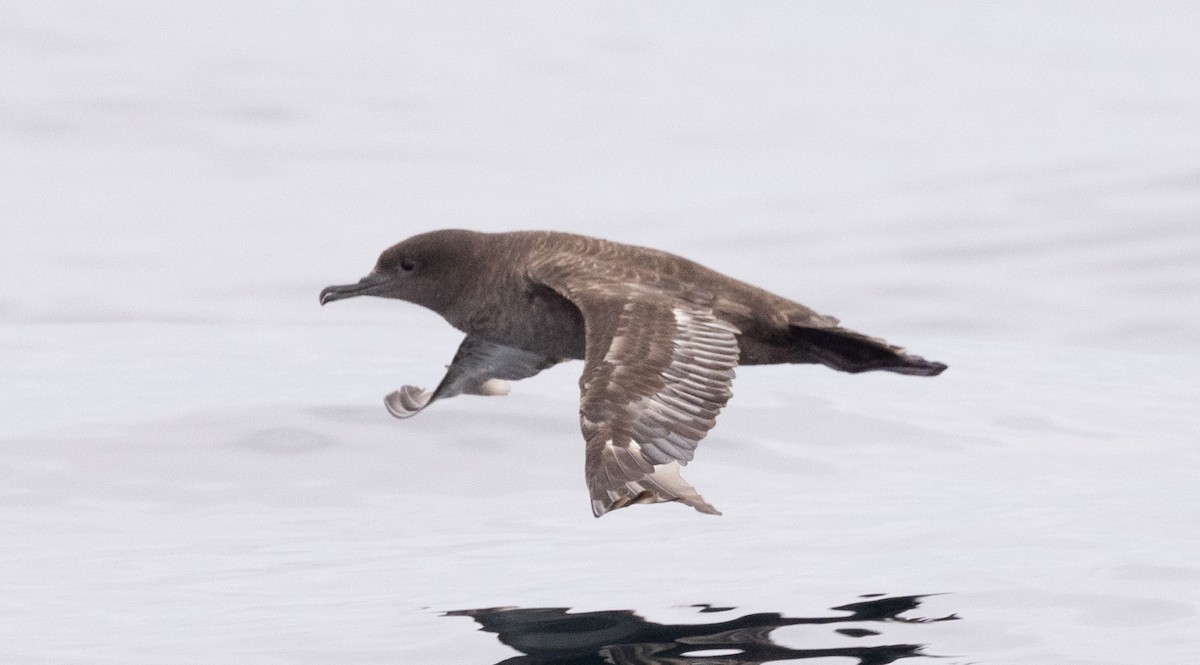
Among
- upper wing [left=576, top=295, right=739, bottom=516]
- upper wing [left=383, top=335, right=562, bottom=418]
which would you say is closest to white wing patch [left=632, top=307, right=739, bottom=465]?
upper wing [left=576, top=295, right=739, bottom=516]

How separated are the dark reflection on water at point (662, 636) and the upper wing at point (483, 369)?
149cm

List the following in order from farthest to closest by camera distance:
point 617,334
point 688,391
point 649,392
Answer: point 617,334
point 688,391
point 649,392

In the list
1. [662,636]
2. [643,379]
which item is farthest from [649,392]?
[662,636]

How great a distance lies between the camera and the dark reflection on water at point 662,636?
26.8 ft

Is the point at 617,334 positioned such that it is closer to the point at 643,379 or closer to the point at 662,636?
the point at 643,379

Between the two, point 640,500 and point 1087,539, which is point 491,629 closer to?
point 640,500

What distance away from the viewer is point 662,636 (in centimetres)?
853

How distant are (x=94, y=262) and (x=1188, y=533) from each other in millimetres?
12603

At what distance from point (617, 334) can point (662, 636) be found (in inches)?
47.2

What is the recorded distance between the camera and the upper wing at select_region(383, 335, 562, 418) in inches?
407

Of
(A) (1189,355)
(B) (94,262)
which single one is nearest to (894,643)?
(A) (1189,355)

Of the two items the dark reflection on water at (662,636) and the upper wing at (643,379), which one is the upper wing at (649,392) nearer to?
the upper wing at (643,379)

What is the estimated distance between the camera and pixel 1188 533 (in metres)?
10.5

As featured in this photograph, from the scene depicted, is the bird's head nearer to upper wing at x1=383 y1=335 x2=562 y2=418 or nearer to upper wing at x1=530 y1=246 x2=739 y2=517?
upper wing at x1=383 y1=335 x2=562 y2=418
